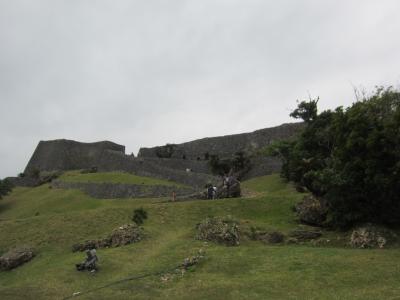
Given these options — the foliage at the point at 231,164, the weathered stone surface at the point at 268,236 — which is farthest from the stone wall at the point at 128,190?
the weathered stone surface at the point at 268,236

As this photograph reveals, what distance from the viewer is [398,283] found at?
1269cm

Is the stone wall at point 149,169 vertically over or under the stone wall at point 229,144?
under

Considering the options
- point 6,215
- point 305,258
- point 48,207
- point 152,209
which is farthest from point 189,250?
point 6,215

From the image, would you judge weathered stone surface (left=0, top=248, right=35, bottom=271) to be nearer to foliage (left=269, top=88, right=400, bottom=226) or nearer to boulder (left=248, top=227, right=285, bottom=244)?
boulder (left=248, top=227, right=285, bottom=244)

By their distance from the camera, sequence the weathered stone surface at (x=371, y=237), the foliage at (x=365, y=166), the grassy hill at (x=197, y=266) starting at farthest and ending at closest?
the foliage at (x=365, y=166), the weathered stone surface at (x=371, y=237), the grassy hill at (x=197, y=266)

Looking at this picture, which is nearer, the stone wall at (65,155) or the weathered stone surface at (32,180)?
the weathered stone surface at (32,180)

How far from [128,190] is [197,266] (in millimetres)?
21241

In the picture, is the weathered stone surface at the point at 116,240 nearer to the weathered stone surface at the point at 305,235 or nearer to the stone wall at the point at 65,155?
the weathered stone surface at the point at 305,235

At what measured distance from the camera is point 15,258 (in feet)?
67.5

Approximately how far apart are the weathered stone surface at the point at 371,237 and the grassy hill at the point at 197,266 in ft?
2.16

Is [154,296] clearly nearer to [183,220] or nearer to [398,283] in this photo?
[398,283]

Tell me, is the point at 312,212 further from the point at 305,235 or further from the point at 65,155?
the point at 65,155

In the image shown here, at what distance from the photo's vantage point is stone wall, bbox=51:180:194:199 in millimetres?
35000

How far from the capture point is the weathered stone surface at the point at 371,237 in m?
17.8
